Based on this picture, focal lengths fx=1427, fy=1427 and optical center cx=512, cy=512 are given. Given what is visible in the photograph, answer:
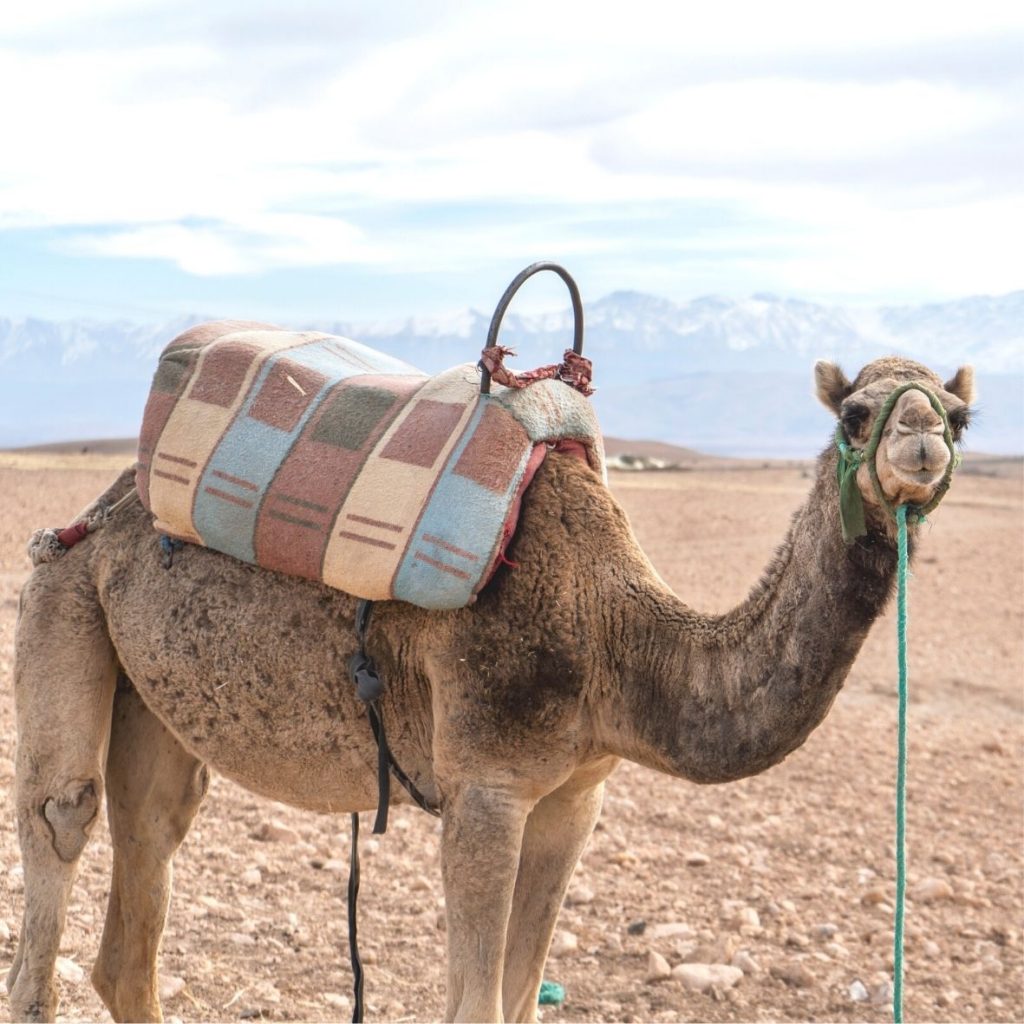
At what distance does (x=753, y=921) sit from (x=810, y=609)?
12.7 ft

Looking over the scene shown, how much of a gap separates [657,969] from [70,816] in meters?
3.00

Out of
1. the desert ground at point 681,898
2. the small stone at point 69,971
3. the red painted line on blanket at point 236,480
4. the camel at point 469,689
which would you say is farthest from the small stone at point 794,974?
the red painted line on blanket at point 236,480

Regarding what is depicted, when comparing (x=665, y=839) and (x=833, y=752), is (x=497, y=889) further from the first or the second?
(x=833, y=752)

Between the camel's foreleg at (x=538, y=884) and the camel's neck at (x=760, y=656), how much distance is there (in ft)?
1.36

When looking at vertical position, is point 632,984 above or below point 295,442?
below

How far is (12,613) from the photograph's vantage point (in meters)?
12.6

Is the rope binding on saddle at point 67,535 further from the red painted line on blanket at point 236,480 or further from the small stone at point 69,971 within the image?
the small stone at point 69,971

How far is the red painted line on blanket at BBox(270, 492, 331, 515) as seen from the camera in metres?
4.68

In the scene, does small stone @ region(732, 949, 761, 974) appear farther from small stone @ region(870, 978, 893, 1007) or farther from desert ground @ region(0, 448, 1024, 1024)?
small stone @ region(870, 978, 893, 1007)

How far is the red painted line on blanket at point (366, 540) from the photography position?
176 inches

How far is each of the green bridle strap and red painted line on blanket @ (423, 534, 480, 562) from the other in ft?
3.62

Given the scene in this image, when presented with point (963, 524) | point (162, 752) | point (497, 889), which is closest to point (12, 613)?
point (162, 752)

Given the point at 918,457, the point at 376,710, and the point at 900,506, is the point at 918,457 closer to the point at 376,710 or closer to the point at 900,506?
the point at 900,506

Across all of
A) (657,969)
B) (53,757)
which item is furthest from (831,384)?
(657,969)
